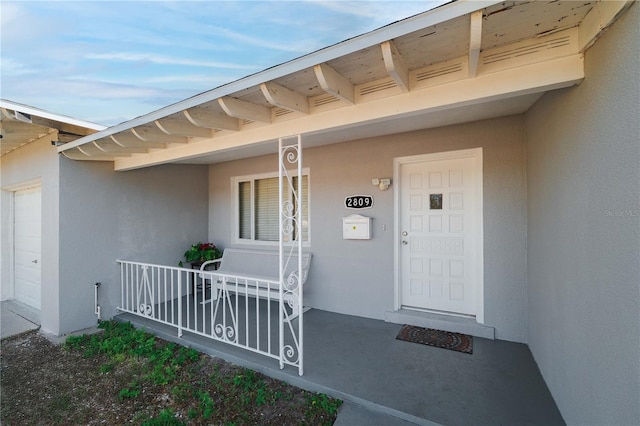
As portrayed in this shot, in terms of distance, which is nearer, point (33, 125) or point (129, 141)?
point (129, 141)

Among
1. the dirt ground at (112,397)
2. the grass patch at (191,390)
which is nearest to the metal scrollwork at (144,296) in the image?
the grass patch at (191,390)

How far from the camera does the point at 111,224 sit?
4508mm

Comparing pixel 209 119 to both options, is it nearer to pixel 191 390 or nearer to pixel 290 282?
pixel 290 282

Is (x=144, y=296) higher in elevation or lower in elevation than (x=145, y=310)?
higher

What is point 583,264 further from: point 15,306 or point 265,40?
point 15,306

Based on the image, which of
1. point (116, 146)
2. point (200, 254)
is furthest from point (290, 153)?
point (200, 254)

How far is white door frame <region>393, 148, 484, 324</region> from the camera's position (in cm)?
343

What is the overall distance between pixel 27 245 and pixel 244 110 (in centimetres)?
552

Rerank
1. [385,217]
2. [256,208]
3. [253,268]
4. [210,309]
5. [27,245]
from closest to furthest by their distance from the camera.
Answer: [385,217], [210,309], [253,268], [27,245], [256,208]

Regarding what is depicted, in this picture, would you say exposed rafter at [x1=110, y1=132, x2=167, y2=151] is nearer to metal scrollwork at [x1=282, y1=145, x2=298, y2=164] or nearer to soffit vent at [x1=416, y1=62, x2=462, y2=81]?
metal scrollwork at [x1=282, y1=145, x2=298, y2=164]

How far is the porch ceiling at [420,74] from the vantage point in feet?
5.09

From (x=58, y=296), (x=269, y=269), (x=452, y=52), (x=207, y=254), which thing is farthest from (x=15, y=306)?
(x=452, y=52)

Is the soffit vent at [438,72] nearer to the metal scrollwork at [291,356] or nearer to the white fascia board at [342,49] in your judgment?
the white fascia board at [342,49]

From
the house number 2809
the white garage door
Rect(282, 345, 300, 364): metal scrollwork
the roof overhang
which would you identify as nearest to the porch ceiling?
the roof overhang
